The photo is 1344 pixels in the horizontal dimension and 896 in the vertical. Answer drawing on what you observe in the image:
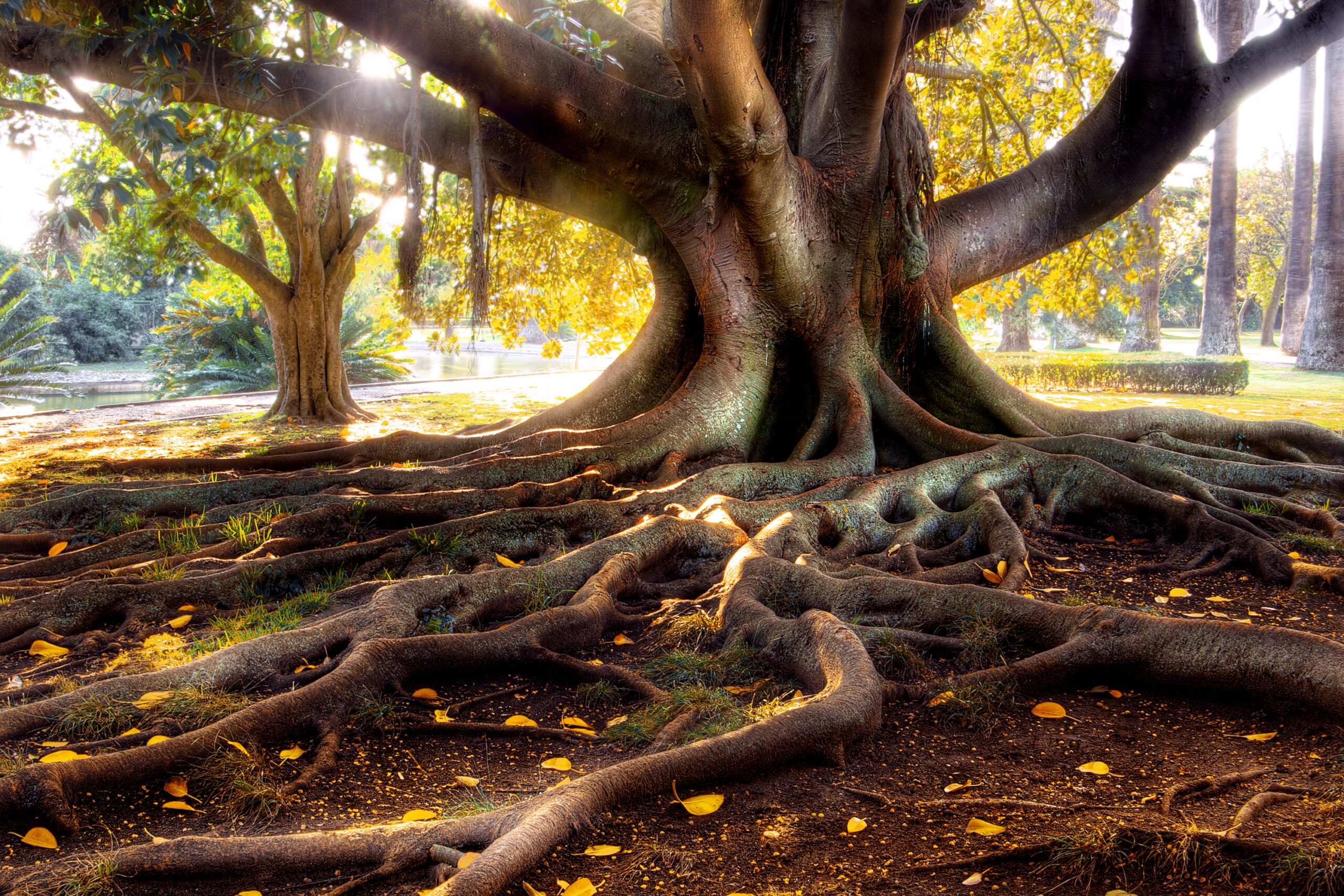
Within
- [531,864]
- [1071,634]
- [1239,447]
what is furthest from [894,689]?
[1239,447]

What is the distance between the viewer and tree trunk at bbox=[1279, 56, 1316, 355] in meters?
21.2

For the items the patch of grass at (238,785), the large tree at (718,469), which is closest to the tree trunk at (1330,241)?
the large tree at (718,469)

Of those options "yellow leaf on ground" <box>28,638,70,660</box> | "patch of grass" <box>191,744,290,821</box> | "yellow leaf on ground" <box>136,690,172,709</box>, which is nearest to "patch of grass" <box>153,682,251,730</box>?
"yellow leaf on ground" <box>136,690,172,709</box>

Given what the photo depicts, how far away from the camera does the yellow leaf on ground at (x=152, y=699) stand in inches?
109

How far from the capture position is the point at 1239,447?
23.8ft

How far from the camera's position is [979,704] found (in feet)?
9.36

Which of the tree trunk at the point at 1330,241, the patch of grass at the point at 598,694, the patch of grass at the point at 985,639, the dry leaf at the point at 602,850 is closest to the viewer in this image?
the dry leaf at the point at 602,850

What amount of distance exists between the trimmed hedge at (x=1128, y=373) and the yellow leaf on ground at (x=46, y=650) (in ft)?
55.7

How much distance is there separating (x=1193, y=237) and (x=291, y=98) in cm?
3932

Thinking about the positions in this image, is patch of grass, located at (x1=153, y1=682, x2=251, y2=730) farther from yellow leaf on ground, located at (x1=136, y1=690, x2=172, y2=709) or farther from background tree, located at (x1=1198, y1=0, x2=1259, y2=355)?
background tree, located at (x1=1198, y1=0, x2=1259, y2=355)

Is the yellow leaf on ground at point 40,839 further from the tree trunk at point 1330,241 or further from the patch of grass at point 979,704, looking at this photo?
the tree trunk at point 1330,241

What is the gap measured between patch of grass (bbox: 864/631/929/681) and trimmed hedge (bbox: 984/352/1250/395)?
15.2 metres

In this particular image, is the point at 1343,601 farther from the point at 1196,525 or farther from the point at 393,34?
the point at 393,34

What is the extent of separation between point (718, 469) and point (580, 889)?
3.91 meters
